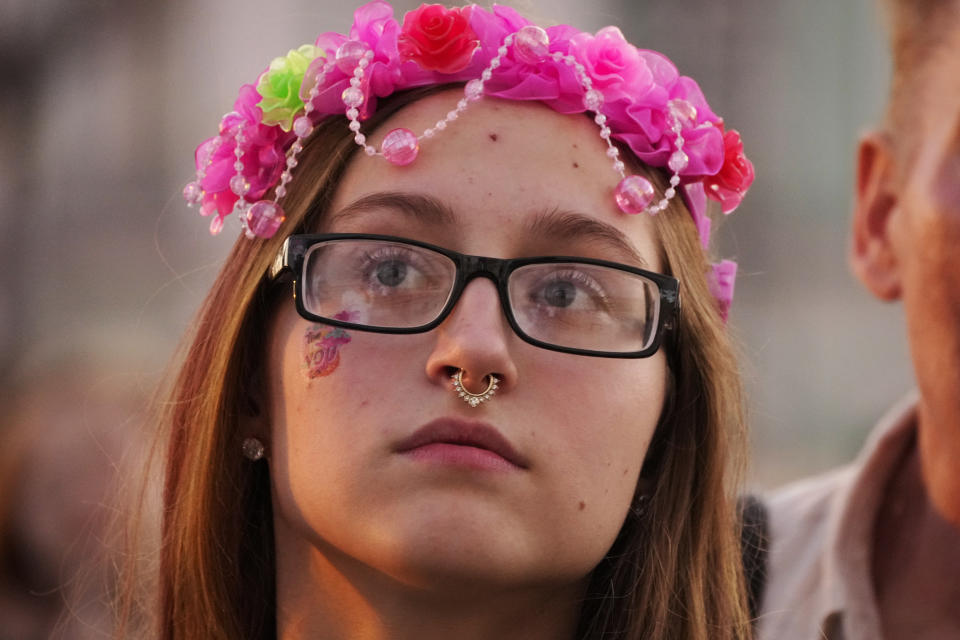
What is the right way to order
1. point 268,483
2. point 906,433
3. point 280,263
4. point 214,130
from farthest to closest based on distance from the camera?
1. point 214,130
2. point 906,433
3. point 268,483
4. point 280,263

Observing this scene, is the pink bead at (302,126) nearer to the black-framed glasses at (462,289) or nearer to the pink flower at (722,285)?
the black-framed glasses at (462,289)

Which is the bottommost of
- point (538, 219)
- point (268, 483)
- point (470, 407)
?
point (268, 483)

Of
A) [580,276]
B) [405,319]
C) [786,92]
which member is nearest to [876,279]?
[580,276]

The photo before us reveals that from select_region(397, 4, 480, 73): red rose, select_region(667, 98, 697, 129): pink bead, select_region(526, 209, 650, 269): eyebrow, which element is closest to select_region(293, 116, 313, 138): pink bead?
select_region(397, 4, 480, 73): red rose

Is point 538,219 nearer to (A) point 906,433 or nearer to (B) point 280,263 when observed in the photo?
(B) point 280,263

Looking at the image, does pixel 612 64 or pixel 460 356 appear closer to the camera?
pixel 460 356

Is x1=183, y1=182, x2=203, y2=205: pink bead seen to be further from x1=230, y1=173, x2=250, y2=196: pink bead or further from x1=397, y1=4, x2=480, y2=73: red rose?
x1=397, y1=4, x2=480, y2=73: red rose

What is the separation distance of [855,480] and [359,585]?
1.20 m

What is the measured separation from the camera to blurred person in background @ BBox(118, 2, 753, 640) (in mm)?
2229

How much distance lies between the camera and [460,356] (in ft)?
7.21

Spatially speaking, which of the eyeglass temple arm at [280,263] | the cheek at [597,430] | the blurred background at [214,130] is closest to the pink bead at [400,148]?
the eyeglass temple arm at [280,263]

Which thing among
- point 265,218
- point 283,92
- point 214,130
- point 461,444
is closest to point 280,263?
point 265,218

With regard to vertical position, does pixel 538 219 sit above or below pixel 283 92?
below

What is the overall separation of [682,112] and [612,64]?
18 centimetres
